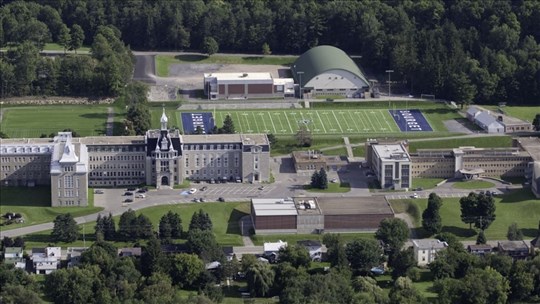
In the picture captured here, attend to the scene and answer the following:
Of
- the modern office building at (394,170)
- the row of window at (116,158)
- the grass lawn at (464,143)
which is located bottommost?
the modern office building at (394,170)

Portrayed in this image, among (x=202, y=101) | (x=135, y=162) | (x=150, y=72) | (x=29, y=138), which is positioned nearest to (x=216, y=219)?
(x=135, y=162)

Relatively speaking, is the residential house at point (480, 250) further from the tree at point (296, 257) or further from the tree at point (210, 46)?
the tree at point (210, 46)

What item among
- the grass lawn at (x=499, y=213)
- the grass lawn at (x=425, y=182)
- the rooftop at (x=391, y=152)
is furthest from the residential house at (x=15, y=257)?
the grass lawn at (x=425, y=182)

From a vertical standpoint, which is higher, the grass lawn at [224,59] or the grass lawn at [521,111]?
the grass lawn at [224,59]

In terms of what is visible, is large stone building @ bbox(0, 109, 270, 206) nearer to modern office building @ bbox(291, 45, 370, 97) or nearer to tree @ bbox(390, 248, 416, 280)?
tree @ bbox(390, 248, 416, 280)

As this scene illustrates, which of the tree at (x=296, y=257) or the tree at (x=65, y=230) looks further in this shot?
the tree at (x=65, y=230)

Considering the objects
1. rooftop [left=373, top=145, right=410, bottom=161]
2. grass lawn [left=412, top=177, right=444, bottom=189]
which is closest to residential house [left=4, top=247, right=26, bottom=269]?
rooftop [left=373, top=145, right=410, bottom=161]

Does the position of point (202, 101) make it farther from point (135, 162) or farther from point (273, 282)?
point (273, 282)
